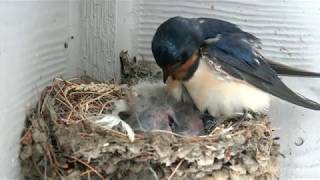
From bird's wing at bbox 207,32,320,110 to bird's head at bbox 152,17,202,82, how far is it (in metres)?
0.06

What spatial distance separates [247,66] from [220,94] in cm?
12

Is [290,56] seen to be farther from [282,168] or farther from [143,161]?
[143,161]

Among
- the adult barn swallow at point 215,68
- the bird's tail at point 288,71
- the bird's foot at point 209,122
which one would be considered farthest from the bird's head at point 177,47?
the bird's tail at point 288,71

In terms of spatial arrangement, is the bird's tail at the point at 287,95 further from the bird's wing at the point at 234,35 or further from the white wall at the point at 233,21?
the white wall at the point at 233,21

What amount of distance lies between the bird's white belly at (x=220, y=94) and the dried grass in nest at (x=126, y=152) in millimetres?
145

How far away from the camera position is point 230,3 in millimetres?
2273

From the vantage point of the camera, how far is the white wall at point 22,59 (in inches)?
63.5

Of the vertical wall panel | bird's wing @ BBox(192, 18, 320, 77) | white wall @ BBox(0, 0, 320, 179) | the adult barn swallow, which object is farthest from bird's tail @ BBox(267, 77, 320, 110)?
the vertical wall panel

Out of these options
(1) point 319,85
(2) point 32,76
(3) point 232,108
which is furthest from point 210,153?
(1) point 319,85

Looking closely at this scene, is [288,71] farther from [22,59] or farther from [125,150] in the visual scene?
[22,59]

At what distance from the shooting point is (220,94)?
201 cm

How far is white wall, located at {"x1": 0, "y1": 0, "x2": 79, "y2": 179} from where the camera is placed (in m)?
1.61

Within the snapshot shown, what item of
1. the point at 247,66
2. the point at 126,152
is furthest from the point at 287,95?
the point at 126,152

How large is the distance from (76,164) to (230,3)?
81cm
